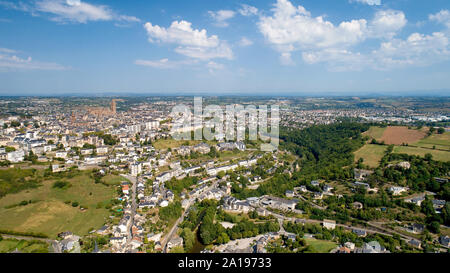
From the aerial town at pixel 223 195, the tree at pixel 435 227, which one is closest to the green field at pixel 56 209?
the aerial town at pixel 223 195

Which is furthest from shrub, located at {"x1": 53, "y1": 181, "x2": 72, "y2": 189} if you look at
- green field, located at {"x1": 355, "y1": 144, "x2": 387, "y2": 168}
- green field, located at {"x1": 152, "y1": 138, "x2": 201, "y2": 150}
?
green field, located at {"x1": 355, "y1": 144, "x2": 387, "y2": 168}

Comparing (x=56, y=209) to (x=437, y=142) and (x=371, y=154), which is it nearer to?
(x=371, y=154)

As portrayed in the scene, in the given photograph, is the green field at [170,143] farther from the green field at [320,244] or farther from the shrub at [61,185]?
the green field at [320,244]

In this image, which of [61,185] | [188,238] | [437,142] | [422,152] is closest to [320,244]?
[188,238]

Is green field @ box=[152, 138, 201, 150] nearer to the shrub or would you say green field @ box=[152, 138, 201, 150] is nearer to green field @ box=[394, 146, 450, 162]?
the shrub

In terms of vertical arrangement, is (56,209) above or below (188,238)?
above
